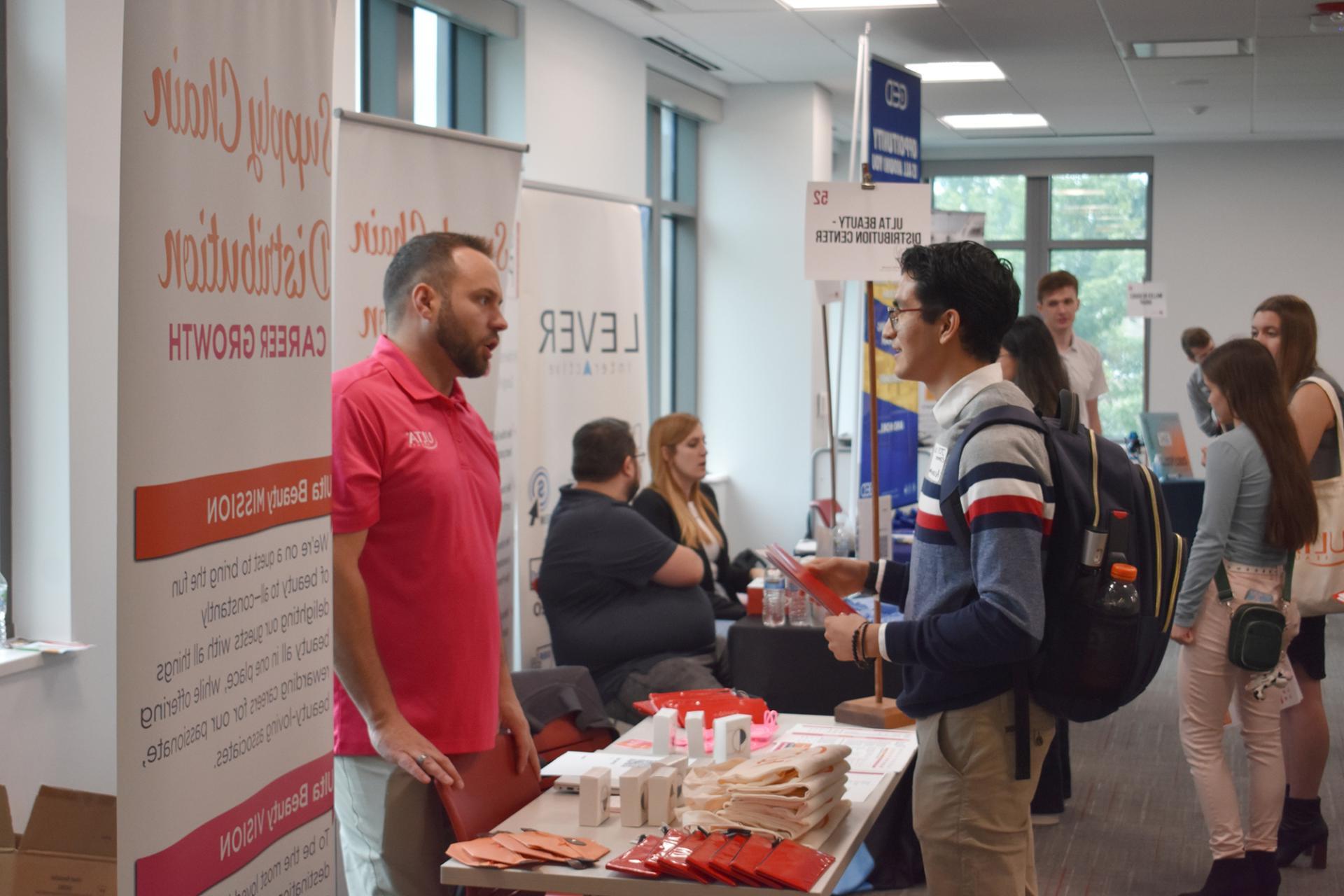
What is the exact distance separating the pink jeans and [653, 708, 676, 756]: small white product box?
1.69m

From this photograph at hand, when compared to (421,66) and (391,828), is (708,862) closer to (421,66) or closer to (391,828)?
(391,828)

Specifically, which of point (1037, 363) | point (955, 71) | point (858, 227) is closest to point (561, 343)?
point (858, 227)

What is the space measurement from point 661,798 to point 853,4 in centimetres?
467

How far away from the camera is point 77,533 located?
3008mm

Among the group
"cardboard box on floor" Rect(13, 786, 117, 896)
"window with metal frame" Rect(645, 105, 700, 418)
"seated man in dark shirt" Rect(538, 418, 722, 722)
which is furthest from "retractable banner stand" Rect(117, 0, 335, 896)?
"window with metal frame" Rect(645, 105, 700, 418)

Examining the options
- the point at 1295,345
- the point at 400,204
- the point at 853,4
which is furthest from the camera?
the point at 853,4

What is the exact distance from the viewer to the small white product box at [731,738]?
8.33 feet

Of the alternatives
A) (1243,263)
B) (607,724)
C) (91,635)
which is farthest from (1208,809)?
(1243,263)

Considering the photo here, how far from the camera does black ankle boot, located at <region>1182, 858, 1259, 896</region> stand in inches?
142

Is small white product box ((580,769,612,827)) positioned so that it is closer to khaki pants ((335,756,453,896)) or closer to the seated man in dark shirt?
khaki pants ((335,756,453,896))

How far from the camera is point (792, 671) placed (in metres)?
4.15

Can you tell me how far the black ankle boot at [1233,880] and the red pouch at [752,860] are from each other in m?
2.11

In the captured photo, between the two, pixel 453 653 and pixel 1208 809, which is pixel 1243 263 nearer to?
pixel 1208 809

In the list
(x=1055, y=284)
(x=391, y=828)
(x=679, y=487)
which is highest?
(x=1055, y=284)
